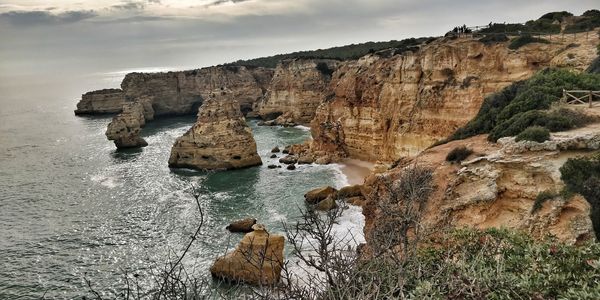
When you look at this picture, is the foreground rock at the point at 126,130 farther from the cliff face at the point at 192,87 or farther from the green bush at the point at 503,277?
the green bush at the point at 503,277

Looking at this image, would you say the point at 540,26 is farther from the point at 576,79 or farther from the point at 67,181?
the point at 67,181

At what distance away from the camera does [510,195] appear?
1413 cm

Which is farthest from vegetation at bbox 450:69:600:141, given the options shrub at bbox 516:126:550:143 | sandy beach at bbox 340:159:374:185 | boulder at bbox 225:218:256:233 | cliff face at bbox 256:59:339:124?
cliff face at bbox 256:59:339:124

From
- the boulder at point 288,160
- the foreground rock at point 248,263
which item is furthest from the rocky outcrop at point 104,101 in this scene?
the foreground rock at point 248,263

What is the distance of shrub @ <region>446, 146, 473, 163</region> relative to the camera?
55.8 feet

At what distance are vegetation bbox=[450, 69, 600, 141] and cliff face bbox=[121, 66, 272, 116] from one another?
67.4m

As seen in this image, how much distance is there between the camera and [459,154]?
17.2 metres

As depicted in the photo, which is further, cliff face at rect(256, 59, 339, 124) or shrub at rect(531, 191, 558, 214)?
cliff face at rect(256, 59, 339, 124)

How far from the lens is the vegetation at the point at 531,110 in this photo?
15.6 metres

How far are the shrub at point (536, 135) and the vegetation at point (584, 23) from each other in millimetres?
23853

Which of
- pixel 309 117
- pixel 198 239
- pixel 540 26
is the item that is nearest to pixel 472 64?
pixel 540 26

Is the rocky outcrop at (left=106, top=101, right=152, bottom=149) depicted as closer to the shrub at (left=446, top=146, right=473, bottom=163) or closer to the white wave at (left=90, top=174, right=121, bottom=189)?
the white wave at (left=90, top=174, right=121, bottom=189)

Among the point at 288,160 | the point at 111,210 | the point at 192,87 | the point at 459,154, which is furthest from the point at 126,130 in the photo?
the point at 459,154

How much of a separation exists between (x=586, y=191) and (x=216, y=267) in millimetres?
14656
